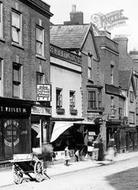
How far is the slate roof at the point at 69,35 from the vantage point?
38281mm

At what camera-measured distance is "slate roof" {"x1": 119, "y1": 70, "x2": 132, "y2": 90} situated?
52.9 meters

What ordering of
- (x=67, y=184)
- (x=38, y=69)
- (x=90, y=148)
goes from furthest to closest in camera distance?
1. (x=90, y=148)
2. (x=38, y=69)
3. (x=67, y=184)

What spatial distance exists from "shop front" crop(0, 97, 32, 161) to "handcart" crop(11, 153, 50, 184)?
6.06 m

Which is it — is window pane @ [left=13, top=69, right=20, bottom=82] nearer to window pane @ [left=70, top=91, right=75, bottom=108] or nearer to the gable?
window pane @ [left=70, top=91, right=75, bottom=108]

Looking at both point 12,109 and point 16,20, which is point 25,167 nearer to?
point 12,109

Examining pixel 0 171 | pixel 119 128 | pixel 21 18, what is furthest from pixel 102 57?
pixel 0 171

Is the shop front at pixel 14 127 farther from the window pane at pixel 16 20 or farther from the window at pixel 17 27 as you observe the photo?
the window pane at pixel 16 20

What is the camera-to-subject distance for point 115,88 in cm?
4762

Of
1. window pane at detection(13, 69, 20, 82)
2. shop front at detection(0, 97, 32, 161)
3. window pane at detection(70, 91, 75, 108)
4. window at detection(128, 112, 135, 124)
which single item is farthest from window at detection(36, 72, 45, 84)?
window at detection(128, 112, 135, 124)

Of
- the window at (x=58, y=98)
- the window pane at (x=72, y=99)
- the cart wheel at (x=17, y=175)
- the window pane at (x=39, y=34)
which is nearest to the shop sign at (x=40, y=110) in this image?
the window at (x=58, y=98)

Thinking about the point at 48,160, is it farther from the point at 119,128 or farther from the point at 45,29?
the point at 119,128

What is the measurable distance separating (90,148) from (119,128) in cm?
1335

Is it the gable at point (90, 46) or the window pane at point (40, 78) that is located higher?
the gable at point (90, 46)

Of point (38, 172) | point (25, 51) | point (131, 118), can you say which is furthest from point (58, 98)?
point (131, 118)
